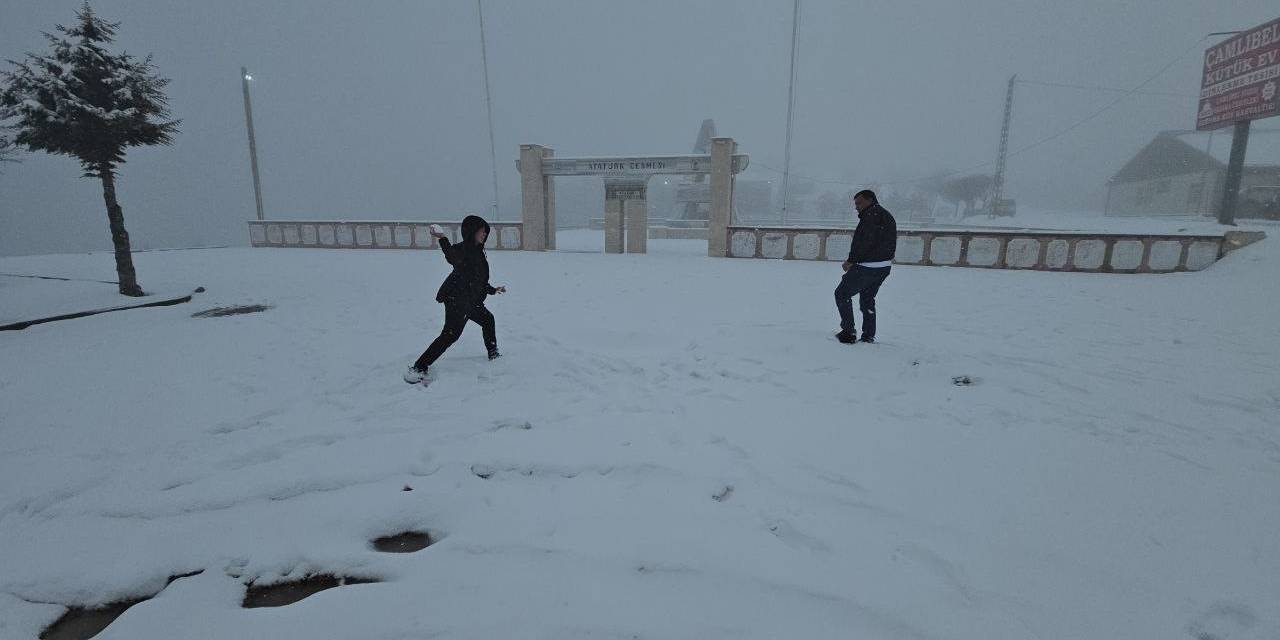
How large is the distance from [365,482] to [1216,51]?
31.9 metres

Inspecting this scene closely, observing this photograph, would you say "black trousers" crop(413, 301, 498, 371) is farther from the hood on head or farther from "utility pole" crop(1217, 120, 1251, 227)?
"utility pole" crop(1217, 120, 1251, 227)

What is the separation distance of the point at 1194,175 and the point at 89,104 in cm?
5318

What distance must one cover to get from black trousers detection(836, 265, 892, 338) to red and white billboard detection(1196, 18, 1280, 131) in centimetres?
2336

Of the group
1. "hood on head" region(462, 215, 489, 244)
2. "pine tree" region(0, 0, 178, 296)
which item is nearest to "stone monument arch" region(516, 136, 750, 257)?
"pine tree" region(0, 0, 178, 296)

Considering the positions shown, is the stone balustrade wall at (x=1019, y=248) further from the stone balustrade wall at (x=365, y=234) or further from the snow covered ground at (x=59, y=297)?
the snow covered ground at (x=59, y=297)

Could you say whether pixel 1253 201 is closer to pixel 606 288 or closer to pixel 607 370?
pixel 606 288

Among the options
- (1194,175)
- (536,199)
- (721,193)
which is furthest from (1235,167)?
(536,199)

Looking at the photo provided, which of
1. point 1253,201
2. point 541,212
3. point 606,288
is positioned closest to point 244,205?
point 541,212

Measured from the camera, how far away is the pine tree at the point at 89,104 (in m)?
8.97

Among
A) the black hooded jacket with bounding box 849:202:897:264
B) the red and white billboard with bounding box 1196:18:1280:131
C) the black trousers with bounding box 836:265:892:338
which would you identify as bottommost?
the black trousers with bounding box 836:265:892:338

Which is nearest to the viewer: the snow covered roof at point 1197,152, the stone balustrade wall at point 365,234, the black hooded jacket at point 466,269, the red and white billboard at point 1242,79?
the black hooded jacket at point 466,269

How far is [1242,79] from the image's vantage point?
19422mm

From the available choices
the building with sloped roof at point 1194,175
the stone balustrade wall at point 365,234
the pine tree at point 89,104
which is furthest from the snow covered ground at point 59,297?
the building with sloped roof at point 1194,175

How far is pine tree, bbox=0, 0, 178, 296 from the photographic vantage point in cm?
897
